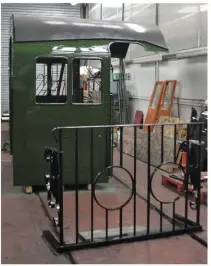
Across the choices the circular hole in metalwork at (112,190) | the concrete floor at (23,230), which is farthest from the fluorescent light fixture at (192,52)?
the concrete floor at (23,230)

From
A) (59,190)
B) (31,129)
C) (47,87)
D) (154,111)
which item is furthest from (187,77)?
(59,190)

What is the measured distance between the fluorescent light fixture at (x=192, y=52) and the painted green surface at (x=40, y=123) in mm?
1998

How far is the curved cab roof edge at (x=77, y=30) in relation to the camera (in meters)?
5.09

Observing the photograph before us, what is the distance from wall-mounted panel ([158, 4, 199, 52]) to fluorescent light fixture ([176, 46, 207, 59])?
145 millimetres

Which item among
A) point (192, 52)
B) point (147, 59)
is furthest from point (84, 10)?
point (192, 52)

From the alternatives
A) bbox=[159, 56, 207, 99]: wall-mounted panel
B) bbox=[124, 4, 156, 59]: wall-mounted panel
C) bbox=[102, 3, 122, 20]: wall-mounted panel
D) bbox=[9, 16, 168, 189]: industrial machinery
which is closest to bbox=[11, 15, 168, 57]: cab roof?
bbox=[9, 16, 168, 189]: industrial machinery

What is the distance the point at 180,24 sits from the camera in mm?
7508

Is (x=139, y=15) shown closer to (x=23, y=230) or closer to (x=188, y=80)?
(x=188, y=80)

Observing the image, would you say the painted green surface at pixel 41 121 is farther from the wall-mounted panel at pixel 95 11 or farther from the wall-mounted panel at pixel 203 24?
the wall-mounted panel at pixel 95 11

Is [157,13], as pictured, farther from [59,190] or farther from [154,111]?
[59,190]

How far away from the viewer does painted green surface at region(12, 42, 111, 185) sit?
510cm

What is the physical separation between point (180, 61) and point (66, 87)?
121 inches

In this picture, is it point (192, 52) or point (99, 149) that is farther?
point (192, 52)

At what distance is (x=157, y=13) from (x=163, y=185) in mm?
4333
